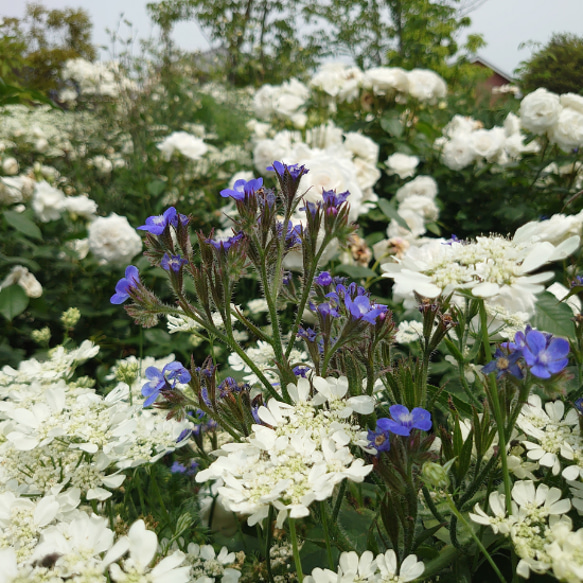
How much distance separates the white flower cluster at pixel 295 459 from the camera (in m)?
0.48

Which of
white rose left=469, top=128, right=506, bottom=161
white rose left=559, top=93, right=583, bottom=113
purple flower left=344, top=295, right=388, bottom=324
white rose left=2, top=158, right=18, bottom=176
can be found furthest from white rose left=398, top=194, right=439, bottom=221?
white rose left=2, top=158, right=18, bottom=176

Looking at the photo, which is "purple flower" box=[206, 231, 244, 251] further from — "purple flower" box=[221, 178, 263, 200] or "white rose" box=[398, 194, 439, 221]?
"white rose" box=[398, 194, 439, 221]

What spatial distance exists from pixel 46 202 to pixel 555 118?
191 cm

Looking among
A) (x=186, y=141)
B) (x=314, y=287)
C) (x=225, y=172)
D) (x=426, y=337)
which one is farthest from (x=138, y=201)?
(x=426, y=337)

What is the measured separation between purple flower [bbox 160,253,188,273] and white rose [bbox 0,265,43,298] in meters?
1.31

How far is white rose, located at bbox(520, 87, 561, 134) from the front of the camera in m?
1.67

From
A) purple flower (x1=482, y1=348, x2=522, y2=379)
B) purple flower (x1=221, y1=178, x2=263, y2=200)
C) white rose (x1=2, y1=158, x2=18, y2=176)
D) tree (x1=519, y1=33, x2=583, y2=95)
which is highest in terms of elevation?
tree (x1=519, y1=33, x2=583, y2=95)

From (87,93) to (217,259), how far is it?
3.37m

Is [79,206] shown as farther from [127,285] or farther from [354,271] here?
[127,285]

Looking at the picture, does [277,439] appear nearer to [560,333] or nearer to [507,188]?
[560,333]

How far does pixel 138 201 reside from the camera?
7.93ft

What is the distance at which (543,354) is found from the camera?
48 centimetres

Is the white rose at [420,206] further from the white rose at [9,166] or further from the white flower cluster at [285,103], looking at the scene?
the white rose at [9,166]

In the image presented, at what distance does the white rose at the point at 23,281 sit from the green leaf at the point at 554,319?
1612mm
